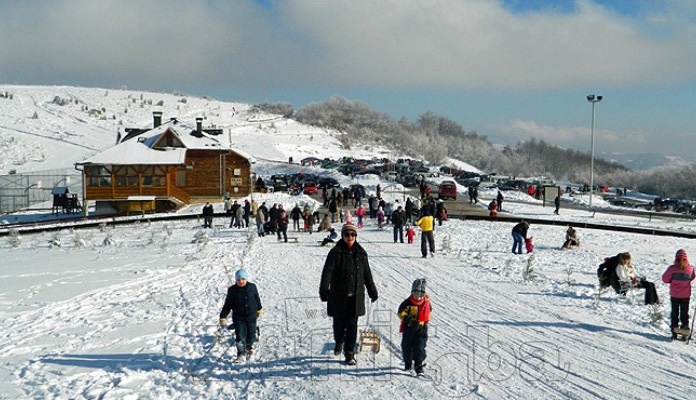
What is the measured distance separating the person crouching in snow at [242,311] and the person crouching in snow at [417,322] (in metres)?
2.15

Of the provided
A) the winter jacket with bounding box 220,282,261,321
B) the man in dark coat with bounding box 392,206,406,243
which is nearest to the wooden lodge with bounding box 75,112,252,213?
the man in dark coat with bounding box 392,206,406,243

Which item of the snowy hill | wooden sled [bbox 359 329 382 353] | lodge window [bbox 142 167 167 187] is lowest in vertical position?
wooden sled [bbox 359 329 382 353]

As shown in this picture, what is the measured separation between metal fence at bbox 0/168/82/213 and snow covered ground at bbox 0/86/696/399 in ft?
87.9

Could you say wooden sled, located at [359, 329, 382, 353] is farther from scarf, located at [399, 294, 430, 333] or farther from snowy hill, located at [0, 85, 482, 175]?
snowy hill, located at [0, 85, 482, 175]

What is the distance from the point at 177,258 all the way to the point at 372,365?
1161 cm

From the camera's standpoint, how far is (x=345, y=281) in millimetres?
7234

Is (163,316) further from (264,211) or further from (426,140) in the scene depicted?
(426,140)

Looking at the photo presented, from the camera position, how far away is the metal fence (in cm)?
4488

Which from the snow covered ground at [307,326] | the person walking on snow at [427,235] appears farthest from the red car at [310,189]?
the person walking on snow at [427,235]

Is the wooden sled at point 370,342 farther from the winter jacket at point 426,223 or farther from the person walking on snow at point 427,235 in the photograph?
the person walking on snow at point 427,235

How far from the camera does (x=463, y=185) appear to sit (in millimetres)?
58250

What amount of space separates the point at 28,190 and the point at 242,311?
149ft

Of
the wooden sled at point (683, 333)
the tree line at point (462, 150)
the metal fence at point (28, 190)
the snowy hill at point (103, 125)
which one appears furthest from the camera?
the tree line at point (462, 150)

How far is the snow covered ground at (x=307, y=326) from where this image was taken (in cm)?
696
